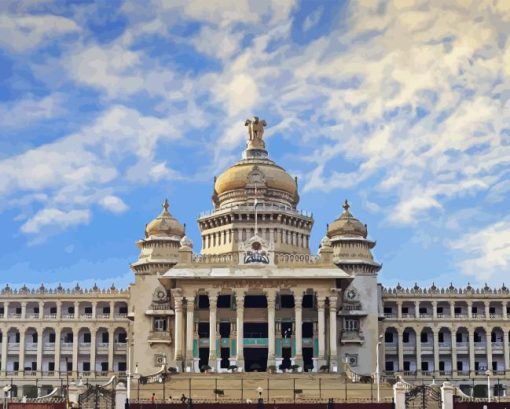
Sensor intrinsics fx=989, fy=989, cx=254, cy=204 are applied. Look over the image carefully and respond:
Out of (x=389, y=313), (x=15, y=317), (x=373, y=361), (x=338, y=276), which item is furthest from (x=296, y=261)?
(x=15, y=317)

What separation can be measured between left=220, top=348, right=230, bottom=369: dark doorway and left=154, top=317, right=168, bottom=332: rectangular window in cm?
910

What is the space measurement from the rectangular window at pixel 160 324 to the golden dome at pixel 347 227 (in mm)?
20516

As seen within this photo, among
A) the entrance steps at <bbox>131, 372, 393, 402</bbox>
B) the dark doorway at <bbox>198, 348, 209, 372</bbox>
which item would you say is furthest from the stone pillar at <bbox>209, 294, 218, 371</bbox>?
the entrance steps at <bbox>131, 372, 393, 402</bbox>

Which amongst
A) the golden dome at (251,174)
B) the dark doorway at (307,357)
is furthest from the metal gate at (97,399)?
the golden dome at (251,174)

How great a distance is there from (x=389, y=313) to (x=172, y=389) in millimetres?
39551

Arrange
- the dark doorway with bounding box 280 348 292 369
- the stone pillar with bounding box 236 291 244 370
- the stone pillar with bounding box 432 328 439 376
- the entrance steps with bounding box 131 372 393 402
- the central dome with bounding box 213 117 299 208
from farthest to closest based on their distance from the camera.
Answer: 1. the stone pillar with bounding box 432 328 439 376
2. the central dome with bounding box 213 117 299 208
3. the dark doorway with bounding box 280 348 292 369
4. the stone pillar with bounding box 236 291 244 370
5. the entrance steps with bounding box 131 372 393 402

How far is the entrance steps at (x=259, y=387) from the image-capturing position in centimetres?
7675

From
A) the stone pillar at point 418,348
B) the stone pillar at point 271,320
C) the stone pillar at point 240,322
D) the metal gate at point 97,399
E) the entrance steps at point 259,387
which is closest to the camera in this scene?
the metal gate at point 97,399

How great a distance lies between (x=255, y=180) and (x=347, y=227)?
39.1 ft

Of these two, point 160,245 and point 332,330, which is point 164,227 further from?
point 332,330

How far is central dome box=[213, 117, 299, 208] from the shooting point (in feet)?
366

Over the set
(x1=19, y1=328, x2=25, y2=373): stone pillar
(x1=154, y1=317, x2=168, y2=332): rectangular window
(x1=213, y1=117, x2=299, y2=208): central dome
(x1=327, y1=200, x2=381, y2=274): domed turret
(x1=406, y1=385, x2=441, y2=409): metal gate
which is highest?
(x1=213, y1=117, x2=299, y2=208): central dome

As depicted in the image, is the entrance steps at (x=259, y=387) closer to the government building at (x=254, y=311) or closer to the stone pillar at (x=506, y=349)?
the government building at (x=254, y=311)

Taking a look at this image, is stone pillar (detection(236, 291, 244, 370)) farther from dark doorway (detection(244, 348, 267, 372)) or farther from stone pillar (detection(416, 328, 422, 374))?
stone pillar (detection(416, 328, 422, 374))
